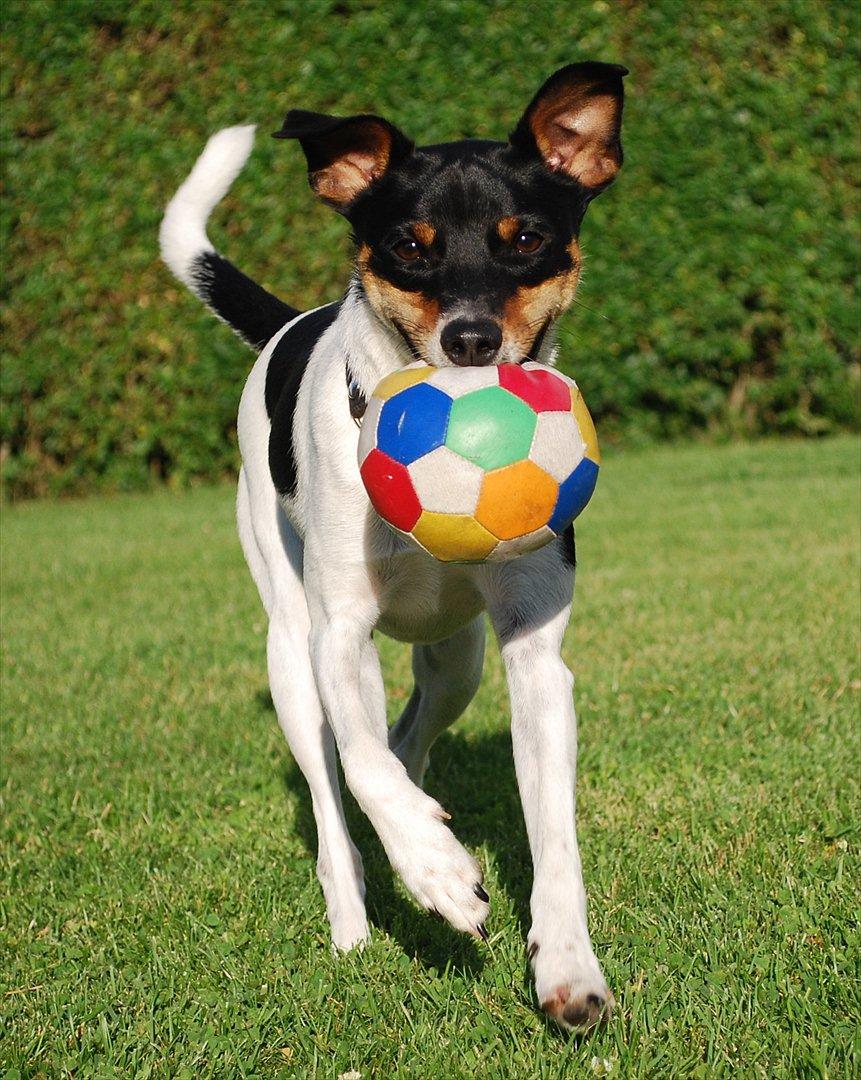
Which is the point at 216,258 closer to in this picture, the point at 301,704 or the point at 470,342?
the point at 301,704

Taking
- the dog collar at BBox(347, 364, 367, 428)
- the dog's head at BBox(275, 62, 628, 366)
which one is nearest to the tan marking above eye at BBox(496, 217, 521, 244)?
the dog's head at BBox(275, 62, 628, 366)

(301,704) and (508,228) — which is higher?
(508,228)

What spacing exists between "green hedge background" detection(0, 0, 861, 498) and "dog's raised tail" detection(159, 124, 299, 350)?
6.02 meters

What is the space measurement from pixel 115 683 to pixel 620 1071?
389 centimetres

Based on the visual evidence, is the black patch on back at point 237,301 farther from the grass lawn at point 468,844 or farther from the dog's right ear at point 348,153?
the grass lawn at point 468,844

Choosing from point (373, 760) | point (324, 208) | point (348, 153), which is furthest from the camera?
point (324, 208)

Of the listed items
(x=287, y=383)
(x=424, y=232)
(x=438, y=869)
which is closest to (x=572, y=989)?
(x=438, y=869)

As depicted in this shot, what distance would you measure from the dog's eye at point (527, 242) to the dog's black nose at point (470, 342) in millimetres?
356

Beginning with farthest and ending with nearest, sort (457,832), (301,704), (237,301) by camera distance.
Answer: (237,301) → (457,832) → (301,704)

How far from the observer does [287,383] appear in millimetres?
4031

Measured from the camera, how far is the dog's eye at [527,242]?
3.27m

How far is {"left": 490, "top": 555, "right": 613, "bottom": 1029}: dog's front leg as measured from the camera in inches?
102

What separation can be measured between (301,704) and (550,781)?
1007mm

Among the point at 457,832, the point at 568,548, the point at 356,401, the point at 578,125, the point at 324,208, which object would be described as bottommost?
the point at 324,208
